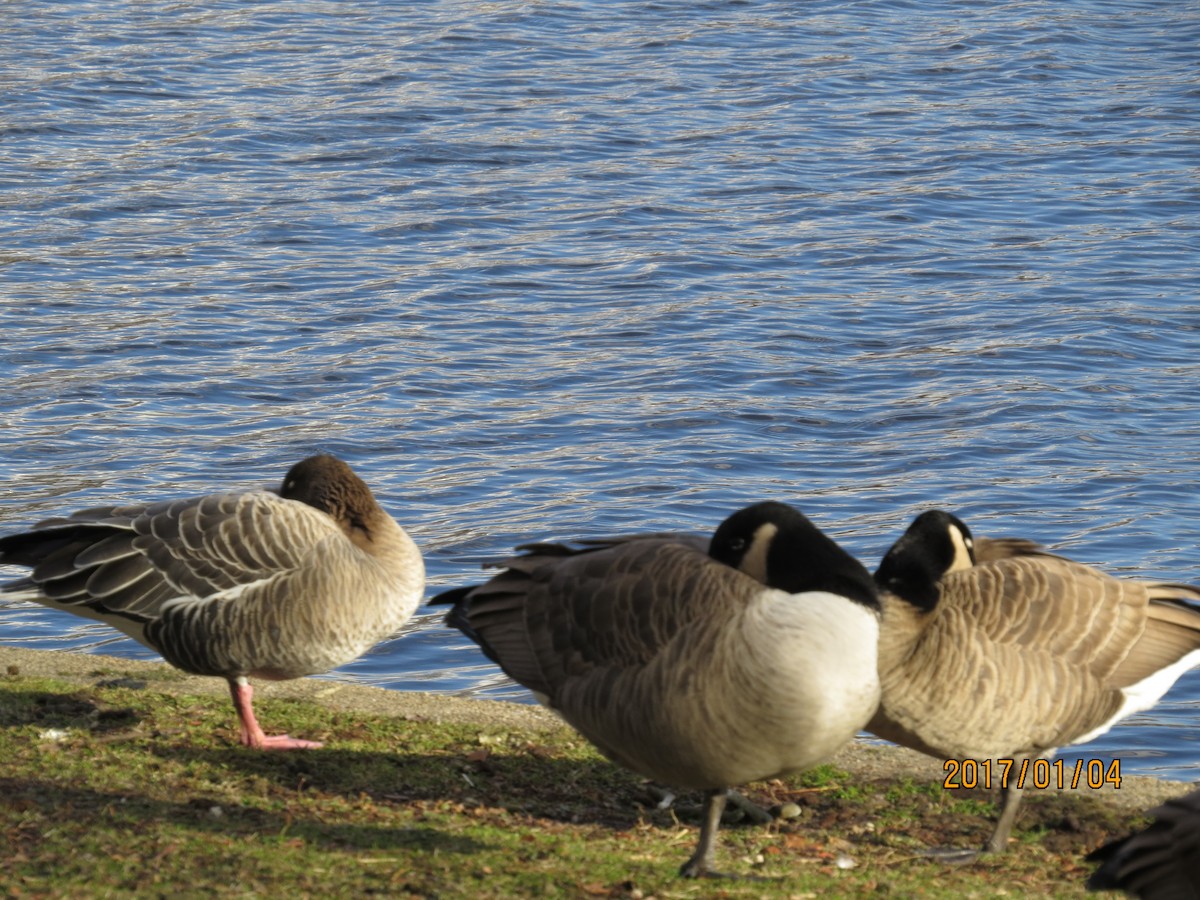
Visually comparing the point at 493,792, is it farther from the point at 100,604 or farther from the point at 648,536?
the point at 100,604

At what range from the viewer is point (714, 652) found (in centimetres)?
552

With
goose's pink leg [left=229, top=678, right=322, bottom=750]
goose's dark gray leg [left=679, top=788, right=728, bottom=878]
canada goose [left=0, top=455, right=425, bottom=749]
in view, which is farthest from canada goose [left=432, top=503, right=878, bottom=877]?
canada goose [left=0, top=455, right=425, bottom=749]

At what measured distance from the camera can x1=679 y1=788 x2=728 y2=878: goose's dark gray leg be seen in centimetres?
565

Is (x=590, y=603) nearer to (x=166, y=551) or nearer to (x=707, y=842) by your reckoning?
(x=707, y=842)

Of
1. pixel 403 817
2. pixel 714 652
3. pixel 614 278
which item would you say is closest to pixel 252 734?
pixel 403 817

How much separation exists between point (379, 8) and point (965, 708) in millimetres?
22822

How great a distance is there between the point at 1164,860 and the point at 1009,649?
6.25ft

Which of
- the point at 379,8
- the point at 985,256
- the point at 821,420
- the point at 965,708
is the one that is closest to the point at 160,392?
the point at 821,420

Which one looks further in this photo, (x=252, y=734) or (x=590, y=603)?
(x=252, y=734)

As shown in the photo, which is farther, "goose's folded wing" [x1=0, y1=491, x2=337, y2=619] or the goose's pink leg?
"goose's folded wing" [x1=0, y1=491, x2=337, y2=619]
